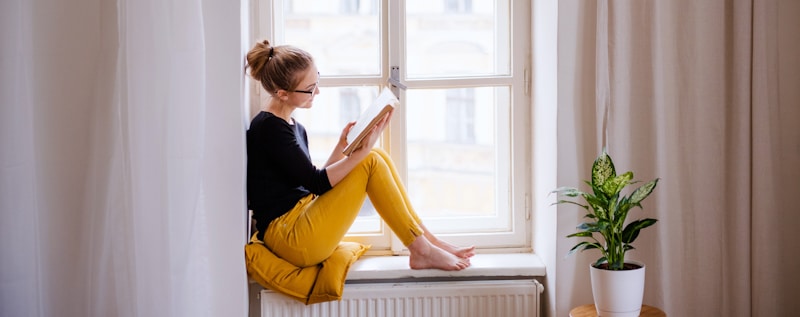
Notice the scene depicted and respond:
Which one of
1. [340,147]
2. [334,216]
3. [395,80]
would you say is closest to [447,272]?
[334,216]

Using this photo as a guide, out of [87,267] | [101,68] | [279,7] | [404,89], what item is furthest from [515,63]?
[87,267]

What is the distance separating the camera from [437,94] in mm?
2457

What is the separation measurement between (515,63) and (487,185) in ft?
1.36

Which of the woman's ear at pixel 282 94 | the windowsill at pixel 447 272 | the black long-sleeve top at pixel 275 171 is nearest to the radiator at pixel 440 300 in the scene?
the windowsill at pixel 447 272

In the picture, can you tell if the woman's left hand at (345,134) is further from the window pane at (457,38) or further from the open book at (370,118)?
the window pane at (457,38)

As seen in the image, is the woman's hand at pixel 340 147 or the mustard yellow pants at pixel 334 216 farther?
the woman's hand at pixel 340 147

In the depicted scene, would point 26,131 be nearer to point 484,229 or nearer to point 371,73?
point 371,73

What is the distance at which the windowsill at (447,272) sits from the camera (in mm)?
2248

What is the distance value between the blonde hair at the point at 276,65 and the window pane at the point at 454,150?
0.43 metres

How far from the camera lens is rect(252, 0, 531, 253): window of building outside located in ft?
7.91

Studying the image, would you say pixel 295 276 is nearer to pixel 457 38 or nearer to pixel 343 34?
pixel 343 34

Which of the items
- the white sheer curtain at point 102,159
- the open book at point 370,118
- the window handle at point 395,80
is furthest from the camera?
the window handle at point 395,80

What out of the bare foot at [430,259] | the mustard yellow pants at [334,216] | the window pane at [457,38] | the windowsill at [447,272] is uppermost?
the window pane at [457,38]

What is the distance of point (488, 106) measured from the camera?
97.7 inches
